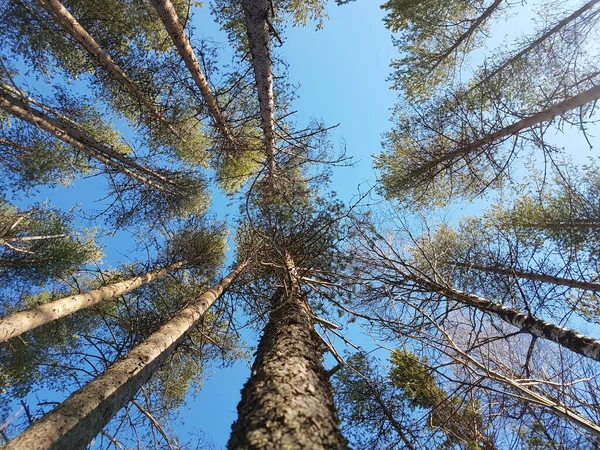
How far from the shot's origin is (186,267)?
33.0ft

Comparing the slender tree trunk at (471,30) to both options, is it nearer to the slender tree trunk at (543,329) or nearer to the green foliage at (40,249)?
the slender tree trunk at (543,329)

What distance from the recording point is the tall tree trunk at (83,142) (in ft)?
19.0

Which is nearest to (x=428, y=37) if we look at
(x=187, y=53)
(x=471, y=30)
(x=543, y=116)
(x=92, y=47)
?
(x=471, y=30)

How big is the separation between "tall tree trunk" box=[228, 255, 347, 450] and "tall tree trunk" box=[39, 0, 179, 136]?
568 cm

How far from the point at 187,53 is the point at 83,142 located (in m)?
3.21

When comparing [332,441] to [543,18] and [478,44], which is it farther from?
[478,44]

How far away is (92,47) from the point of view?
565 centimetres

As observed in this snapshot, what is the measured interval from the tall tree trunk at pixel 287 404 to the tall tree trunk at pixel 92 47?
223 inches

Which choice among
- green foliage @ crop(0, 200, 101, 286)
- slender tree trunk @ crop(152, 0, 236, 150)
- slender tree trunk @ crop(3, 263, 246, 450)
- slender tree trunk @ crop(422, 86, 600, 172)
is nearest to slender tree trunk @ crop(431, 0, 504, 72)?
slender tree trunk @ crop(422, 86, 600, 172)

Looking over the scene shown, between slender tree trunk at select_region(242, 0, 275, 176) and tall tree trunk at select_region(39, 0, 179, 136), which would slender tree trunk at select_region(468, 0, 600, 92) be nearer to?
slender tree trunk at select_region(242, 0, 275, 176)

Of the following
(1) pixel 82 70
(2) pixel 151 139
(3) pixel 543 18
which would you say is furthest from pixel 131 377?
(1) pixel 82 70

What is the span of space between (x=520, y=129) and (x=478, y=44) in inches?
118

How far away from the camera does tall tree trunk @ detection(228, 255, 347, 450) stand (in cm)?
142

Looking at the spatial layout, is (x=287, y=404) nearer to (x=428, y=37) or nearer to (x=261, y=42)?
(x=261, y=42)
